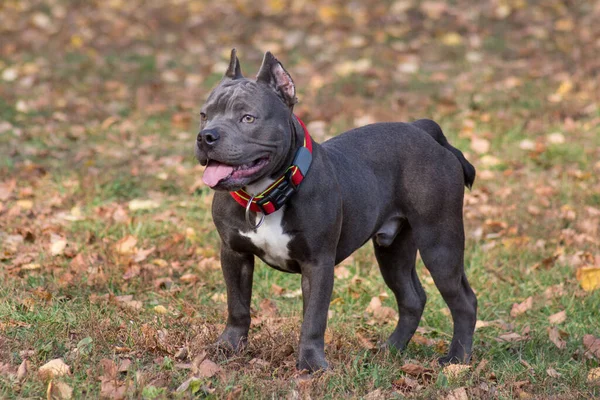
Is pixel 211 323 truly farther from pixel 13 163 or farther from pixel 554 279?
pixel 13 163

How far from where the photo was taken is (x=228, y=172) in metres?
3.92

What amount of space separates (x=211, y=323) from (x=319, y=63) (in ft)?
23.8

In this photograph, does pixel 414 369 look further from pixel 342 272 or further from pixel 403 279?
pixel 342 272

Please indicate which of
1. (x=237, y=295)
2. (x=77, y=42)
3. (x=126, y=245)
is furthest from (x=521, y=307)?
(x=77, y=42)

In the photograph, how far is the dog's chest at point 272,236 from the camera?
4137 millimetres

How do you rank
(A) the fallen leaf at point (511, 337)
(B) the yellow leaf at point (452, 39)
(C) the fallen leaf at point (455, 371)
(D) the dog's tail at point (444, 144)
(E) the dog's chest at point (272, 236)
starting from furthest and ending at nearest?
(B) the yellow leaf at point (452, 39)
(A) the fallen leaf at point (511, 337)
(D) the dog's tail at point (444, 144)
(C) the fallen leaf at point (455, 371)
(E) the dog's chest at point (272, 236)

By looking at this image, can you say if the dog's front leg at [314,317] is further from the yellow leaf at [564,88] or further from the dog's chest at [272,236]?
the yellow leaf at [564,88]

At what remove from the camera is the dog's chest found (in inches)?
163

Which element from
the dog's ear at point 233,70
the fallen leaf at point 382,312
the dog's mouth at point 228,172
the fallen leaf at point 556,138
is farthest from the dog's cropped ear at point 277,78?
the fallen leaf at point 556,138

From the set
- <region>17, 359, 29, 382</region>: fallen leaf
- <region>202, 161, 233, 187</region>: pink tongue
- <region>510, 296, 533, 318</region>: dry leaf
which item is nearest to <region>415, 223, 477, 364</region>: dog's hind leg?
<region>510, 296, 533, 318</region>: dry leaf

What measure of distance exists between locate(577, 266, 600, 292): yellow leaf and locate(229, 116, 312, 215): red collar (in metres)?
2.63

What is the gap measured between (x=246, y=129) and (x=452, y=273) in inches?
64.1

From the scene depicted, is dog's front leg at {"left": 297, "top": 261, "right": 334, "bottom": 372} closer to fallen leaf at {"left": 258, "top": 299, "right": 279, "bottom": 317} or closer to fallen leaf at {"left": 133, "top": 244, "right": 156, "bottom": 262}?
fallen leaf at {"left": 258, "top": 299, "right": 279, "bottom": 317}

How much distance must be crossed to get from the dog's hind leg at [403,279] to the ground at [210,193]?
172 millimetres
